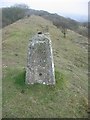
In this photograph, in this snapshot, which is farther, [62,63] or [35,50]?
[62,63]

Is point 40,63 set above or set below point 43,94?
above

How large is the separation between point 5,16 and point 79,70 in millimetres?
64556

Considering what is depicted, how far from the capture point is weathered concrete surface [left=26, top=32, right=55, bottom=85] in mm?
32375

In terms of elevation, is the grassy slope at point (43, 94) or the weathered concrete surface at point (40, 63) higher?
the weathered concrete surface at point (40, 63)

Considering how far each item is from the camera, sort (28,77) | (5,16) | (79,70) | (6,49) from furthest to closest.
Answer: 1. (5,16)
2. (6,49)
3. (79,70)
4. (28,77)

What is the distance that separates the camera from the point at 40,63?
1278 inches

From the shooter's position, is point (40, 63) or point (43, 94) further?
point (40, 63)

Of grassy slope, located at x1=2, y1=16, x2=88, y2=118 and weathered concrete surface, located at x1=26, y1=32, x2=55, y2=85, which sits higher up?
weathered concrete surface, located at x1=26, y1=32, x2=55, y2=85

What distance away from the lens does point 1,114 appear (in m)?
27.8

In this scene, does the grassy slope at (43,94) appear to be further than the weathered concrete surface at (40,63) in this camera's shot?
No

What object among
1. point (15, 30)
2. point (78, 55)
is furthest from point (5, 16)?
point (78, 55)

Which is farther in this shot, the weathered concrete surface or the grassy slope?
the weathered concrete surface

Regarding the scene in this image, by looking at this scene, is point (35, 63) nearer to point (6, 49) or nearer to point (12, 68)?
point (12, 68)

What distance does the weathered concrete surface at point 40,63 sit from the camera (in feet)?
106
